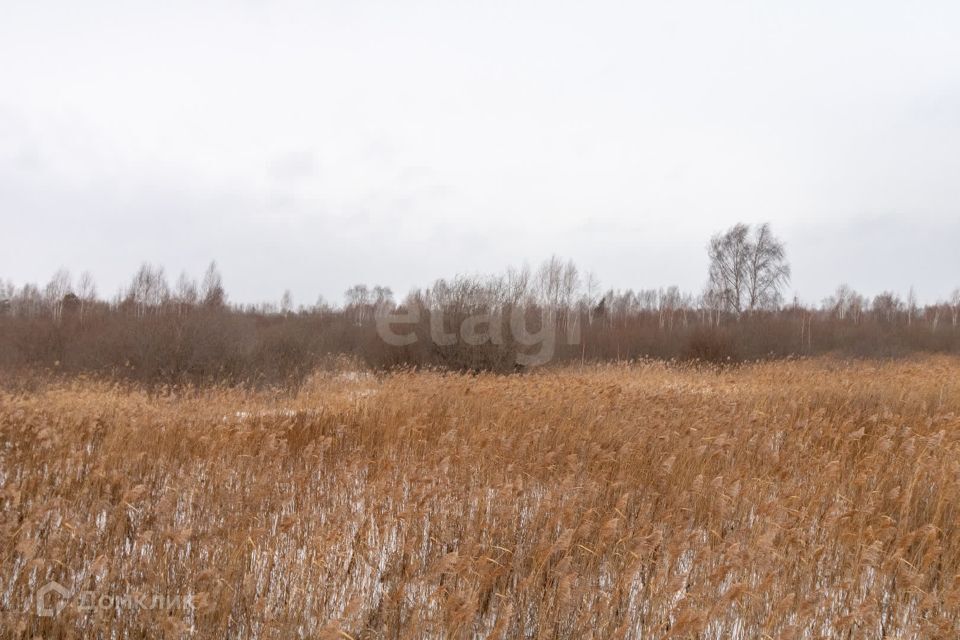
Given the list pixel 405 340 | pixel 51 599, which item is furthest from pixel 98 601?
pixel 405 340

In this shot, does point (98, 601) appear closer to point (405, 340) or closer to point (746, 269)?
point (405, 340)

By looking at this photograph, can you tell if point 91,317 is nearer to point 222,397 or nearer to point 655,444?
point 222,397

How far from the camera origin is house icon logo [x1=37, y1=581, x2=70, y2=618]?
2.39m

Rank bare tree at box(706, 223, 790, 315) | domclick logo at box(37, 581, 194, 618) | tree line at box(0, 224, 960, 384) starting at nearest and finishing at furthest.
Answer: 1. domclick logo at box(37, 581, 194, 618)
2. tree line at box(0, 224, 960, 384)
3. bare tree at box(706, 223, 790, 315)

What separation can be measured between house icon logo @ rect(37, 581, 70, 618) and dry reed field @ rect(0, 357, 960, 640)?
22 mm

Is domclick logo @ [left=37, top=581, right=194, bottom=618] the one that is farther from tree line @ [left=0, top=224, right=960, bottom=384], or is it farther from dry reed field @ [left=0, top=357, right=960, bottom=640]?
tree line @ [left=0, top=224, right=960, bottom=384]

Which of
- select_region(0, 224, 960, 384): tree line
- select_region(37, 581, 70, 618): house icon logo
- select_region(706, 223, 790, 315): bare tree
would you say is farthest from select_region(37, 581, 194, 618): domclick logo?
select_region(706, 223, 790, 315): bare tree

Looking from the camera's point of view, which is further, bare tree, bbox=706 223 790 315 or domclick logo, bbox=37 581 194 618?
bare tree, bbox=706 223 790 315

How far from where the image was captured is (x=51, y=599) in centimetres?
253

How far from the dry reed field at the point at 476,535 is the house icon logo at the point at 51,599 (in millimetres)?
22

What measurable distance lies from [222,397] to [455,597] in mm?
8927

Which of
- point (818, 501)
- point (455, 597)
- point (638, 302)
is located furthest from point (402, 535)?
point (638, 302)

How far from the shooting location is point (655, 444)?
17.0ft

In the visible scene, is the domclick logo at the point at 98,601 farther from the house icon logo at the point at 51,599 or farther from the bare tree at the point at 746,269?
the bare tree at the point at 746,269
